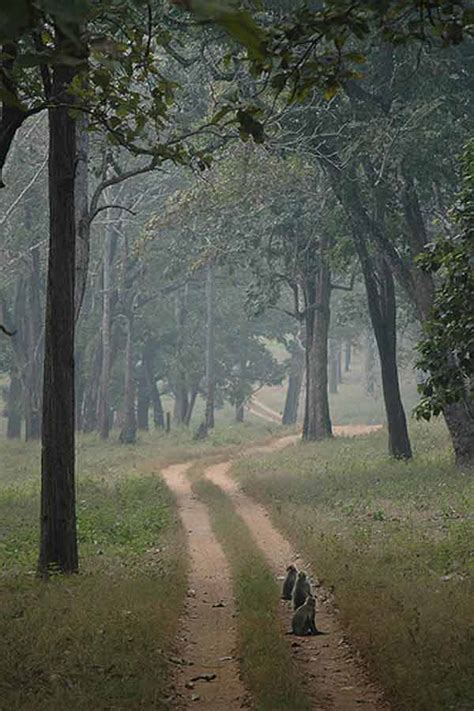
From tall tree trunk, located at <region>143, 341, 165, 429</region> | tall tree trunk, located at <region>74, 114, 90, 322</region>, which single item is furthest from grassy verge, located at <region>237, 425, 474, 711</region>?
tall tree trunk, located at <region>143, 341, 165, 429</region>

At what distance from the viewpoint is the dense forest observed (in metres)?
7.90

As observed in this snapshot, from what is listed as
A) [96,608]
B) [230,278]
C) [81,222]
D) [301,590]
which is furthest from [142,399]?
[96,608]

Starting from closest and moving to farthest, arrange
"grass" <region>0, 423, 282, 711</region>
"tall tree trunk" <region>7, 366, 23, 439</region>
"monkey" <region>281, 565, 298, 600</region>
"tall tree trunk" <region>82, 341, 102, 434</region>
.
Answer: "grass" <region>0, 423, 282, 711</region> → "monkey" <region>281, 565, 298, 600</region> → "tall tree trunk" <region>7, 366, 23, 439</region> → "tall tree trunk" <region>82, 341, 102, 434</region>

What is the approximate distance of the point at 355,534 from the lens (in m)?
17.5

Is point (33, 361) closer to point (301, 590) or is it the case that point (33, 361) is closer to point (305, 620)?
point (301, 590)

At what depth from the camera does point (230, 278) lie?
5628cm

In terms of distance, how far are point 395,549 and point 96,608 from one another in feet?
19.7

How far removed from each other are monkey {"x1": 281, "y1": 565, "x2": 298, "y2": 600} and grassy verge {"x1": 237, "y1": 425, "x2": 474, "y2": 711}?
0.69m

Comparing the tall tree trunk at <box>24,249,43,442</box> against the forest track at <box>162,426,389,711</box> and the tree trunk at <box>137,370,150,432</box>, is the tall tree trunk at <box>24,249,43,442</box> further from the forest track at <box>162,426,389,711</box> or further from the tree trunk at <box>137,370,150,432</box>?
the forest track at <box>162,426,389,711</box>

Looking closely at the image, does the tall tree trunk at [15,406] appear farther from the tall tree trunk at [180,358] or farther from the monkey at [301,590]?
the monkey at [301,590]

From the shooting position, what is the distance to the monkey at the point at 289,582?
12945mm

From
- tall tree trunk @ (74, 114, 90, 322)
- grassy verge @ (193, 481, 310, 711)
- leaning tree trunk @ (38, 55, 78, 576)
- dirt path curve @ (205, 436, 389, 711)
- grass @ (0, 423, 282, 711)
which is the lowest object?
dirt path curve @ (205, 436, 389, 711)

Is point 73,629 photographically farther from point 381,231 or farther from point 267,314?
point 267,314

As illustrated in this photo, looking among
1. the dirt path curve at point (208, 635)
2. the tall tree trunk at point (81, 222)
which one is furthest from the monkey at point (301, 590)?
the tall tree trunk at point (81, 222)
